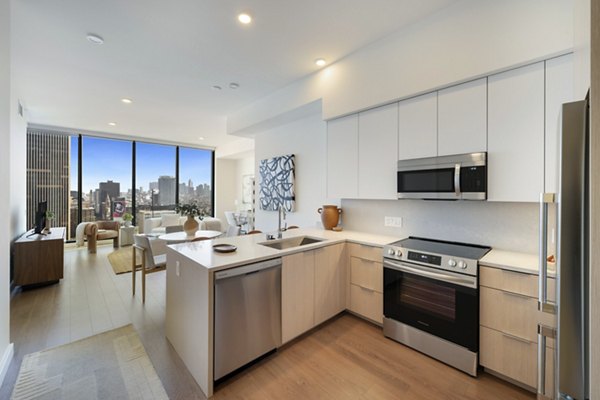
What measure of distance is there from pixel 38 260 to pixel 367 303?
182 inches

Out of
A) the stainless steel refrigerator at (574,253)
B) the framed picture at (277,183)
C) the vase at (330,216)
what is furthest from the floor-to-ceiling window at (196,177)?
the stainless steel refrigerator at (574,253)

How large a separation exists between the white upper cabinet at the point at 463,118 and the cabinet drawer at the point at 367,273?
1.27 m

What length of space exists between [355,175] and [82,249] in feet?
22.6

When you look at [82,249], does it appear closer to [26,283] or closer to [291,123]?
[26,283]

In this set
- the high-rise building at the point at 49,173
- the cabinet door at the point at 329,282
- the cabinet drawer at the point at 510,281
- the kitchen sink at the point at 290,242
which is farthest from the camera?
the high-rise building at the point at 49,173

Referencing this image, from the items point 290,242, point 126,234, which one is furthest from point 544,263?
point 126,234

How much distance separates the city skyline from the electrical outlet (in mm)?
7169

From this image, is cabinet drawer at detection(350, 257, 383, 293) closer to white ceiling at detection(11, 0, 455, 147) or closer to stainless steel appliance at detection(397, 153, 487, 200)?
stainless steel appliance at detection(397, 153, 487, 200)

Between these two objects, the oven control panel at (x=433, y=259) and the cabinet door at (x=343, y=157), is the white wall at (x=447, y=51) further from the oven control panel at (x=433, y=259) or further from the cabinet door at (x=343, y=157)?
the oven control panel at (x=433, y=259)

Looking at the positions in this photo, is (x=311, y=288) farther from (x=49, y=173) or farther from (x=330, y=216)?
(x=49, y=173)

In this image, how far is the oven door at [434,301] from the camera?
1909 millimetres

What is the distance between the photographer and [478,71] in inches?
81.0

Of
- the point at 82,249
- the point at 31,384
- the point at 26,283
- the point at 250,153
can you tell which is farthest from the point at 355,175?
the point at 82,249

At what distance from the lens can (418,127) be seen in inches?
97.1
